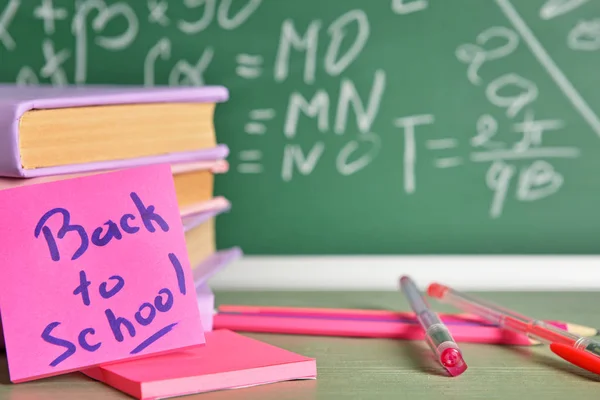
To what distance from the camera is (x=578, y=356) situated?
2.49ft

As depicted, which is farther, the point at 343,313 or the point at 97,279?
the point at 343,313

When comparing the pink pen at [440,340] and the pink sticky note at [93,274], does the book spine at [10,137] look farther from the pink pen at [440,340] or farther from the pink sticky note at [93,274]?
the pink pen at [440,340]

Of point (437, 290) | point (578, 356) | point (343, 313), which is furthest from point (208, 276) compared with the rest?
point (578, 356)

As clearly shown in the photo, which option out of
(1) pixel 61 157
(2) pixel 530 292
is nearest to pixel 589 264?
(2) pixel 530 292

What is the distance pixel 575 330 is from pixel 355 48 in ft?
1.53

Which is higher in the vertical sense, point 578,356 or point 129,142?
point 129,142

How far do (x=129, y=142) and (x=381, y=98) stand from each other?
14.7 inches

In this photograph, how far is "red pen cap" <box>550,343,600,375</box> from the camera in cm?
74

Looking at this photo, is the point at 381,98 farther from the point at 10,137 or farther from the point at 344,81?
the point at 10,137

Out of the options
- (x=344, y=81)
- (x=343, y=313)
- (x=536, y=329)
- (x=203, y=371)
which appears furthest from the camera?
(x=344, y=81)

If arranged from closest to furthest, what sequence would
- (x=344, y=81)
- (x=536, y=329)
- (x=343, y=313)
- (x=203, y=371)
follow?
(x=203, y=371)
(x=536, y=329)
(x=343, y=313)
(x=344, y=81)

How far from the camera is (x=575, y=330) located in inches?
34.5

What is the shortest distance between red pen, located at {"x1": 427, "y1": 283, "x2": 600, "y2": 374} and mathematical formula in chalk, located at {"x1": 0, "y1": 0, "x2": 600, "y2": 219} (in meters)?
0.20

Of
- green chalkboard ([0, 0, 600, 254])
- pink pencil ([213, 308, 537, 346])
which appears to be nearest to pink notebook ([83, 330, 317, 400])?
pink pencil ([213, 308, 537, 346])
